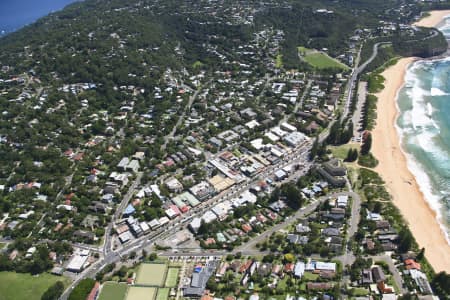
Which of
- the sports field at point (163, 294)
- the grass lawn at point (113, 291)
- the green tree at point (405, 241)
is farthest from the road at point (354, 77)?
the grass lawn at point (113, 291)

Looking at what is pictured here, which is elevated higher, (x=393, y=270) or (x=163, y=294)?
(x=163, y=294)

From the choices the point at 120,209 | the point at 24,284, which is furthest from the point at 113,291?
the point at 120,209

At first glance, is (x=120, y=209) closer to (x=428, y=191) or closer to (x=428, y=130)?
(x=428, y=191)

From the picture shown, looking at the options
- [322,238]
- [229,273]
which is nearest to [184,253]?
[229,273]

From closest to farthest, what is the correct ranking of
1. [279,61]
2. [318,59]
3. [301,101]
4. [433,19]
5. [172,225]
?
[172,225] → [301,101] → [279,61] → [318,59] → [433,19]

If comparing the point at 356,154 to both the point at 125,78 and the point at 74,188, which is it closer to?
the point at 74,188
